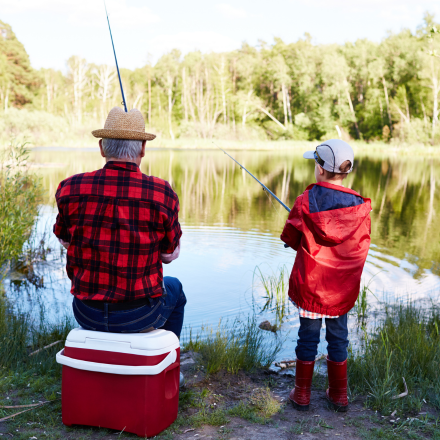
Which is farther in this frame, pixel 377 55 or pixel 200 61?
pixel 200 61

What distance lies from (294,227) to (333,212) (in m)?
0.22

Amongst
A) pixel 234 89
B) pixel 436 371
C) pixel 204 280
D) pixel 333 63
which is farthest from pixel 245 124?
pixel 436 371

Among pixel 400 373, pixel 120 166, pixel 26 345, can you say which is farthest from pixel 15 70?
pixel 400 373

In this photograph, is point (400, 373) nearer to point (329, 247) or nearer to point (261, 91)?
point (329, 247)

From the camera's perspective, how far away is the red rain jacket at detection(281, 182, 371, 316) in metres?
2.59

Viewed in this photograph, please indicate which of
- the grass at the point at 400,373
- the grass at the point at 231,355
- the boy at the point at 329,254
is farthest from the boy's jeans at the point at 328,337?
the grass at the point at 231,355

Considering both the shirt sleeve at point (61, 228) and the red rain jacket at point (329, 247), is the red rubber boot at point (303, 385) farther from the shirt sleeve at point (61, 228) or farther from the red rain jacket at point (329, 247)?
the shirt sleeve at point (61, 228)

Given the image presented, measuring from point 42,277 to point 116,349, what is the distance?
14.7ft

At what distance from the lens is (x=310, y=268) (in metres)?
2.62

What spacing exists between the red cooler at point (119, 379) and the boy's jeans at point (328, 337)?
0.72 metres

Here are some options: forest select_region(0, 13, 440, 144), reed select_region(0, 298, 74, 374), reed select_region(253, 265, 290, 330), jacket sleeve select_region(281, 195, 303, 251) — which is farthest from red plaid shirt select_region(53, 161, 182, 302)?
forest select_region(0, 13, 440, 144)

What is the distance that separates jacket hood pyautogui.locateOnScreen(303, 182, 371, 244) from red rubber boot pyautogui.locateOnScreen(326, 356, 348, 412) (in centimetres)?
70

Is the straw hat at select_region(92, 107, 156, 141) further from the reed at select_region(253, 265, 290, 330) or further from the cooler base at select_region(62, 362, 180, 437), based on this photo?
the reed at select_region(253, 265, 290, 330)

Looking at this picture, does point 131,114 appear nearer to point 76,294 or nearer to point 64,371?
point 76,294
